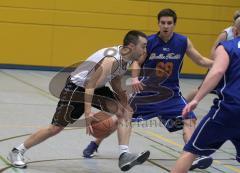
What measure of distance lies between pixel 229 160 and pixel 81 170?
77.8 inches

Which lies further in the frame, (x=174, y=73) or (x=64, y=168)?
(x=174, y=73)

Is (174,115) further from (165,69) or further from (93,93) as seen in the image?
(93,93)

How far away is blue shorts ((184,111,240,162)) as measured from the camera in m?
4.15

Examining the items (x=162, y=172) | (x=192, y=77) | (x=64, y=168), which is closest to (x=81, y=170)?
(x=64, y=168)

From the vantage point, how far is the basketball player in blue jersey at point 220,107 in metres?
4.00

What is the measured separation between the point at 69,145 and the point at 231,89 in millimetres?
2898

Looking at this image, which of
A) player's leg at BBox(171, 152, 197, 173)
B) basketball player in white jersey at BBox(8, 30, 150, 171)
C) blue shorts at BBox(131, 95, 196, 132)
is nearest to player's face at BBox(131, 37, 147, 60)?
basketball player in white jersey at BBox(8, 30, 150, 171)

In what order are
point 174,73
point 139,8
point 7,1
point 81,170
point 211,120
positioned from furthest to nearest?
1. point 139,8
2. point 7,1
3. point 174,73
4. point 81,170
5. point 211,120

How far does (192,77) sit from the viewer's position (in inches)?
590

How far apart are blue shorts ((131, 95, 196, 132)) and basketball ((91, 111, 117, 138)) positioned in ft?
1.14

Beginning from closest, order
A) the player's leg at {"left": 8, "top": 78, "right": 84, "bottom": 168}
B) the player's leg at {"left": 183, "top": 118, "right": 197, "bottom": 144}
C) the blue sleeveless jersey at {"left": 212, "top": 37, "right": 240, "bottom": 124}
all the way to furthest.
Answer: the blue sleeveless jersey at {"left": 212, "top": 37, "right": 240, "bottom": 124}
the player's leg at {"left": 8, "top": 78, "right": 84, "bottom": 168}
the player's leg at {"left": 183, "top": 118, "right": 197, "bottom": 144}

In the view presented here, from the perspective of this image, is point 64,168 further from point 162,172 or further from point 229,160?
point 229,160

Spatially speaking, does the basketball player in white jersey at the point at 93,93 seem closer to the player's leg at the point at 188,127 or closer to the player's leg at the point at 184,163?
the player's leg at the point at 188,127

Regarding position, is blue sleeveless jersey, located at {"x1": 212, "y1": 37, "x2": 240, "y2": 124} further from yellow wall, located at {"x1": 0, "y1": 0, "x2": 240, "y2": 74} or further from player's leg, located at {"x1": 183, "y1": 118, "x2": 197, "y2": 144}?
yellow wall, located at {"x1": 0, "y1": 0, "x2": 240, "y2": 74}
